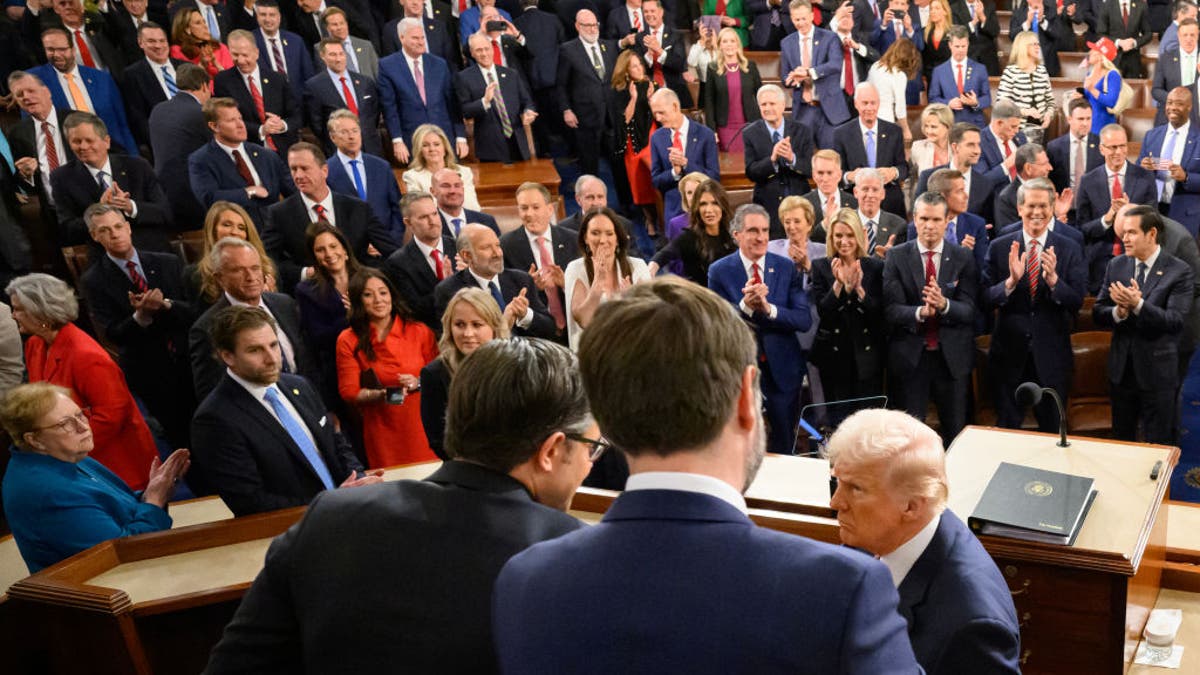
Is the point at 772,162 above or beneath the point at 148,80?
beneath

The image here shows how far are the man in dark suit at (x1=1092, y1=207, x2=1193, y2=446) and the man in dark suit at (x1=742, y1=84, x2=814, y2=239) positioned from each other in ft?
7.16

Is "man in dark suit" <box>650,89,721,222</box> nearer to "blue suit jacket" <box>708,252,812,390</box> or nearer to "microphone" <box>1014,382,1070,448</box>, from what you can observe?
"blue suit jacket" <box>708,252,812,390</box>

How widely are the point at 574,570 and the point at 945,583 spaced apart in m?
1.02

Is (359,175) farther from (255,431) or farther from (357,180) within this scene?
(255,431)

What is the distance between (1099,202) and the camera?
647cm

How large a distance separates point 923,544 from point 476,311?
A: 208 cm

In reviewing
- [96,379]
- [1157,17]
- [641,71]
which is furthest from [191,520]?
[1157,17]

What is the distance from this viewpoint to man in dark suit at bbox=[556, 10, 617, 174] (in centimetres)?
795

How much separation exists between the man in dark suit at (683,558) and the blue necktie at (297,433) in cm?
229

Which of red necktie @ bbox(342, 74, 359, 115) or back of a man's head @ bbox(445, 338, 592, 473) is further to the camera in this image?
red necktie @ bbox(342, 74, 359, 115)

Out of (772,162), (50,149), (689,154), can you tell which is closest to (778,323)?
(772,162)

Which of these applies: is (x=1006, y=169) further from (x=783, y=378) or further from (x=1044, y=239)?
(x=783, y=378)

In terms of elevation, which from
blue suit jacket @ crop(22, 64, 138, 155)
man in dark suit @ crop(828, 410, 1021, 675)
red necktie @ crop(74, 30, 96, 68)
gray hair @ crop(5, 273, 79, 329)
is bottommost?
man in dark suit @ crop(828, 410, 1021, 675)

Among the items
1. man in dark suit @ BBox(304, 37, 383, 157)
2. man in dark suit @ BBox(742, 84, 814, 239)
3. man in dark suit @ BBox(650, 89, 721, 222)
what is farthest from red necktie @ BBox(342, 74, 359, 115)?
man in dark suit @ BBox(742, 84, 814, 239)
